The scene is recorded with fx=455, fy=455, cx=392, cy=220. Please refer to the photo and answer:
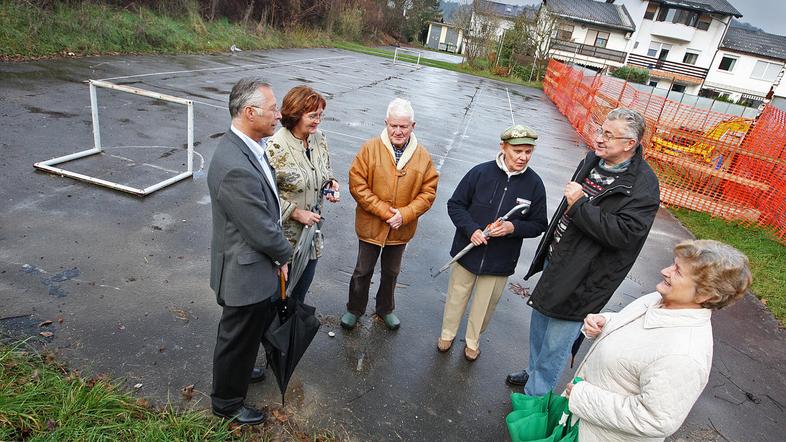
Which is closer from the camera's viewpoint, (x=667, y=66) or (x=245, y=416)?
(x=245, y=416)

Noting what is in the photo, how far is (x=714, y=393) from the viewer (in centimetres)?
390

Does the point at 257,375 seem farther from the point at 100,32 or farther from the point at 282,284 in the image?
the point at 100,32

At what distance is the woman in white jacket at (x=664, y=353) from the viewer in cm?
173

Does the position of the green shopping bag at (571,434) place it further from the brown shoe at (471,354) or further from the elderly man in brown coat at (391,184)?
the elderly man in brown coat at (391,184)

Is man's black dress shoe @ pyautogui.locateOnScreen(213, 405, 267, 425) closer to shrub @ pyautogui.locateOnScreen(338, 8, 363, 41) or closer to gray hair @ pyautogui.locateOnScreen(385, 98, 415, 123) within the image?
gray hair @ pyautogui.locateOnScreen(385, 98, 415, 123)

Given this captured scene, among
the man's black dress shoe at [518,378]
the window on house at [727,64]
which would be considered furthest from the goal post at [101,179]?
the window on house at [727,64]

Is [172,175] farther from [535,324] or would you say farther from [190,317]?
[535,324]

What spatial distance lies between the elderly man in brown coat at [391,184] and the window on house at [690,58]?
5448cm

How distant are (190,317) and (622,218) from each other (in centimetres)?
326

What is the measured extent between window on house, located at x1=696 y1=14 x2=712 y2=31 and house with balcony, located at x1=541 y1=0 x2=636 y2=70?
20.6ft

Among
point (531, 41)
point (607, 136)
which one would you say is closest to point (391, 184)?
point (607, 136)

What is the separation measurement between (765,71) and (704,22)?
25.3ft

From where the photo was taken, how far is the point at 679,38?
4534 cm

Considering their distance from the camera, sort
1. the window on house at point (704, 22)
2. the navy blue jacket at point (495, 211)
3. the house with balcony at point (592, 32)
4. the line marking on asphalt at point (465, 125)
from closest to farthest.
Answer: the navy blue jacket at point (495, 211), the line marking on asphalt at point (465, 125), the house with balcony at point (592, 32), the window on house at point (704, 22)
